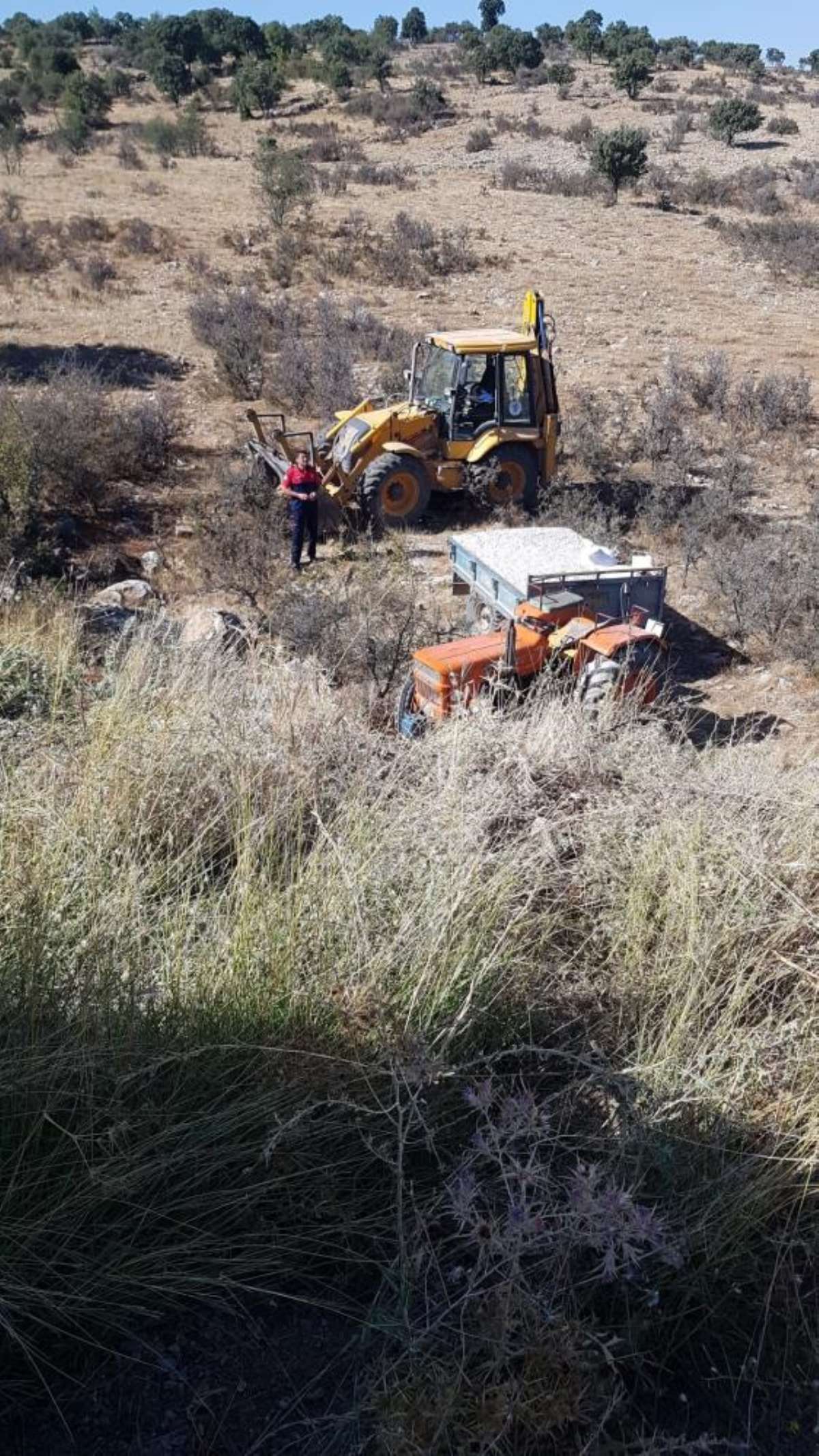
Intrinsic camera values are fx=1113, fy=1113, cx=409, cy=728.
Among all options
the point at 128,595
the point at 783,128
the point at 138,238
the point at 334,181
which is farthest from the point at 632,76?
the point at 128,595

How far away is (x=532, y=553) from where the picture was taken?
26.5ft

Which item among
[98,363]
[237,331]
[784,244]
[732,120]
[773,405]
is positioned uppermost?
[732,120]

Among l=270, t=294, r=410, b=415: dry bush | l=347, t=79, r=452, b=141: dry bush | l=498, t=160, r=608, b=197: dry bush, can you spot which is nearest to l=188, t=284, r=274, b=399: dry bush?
l=270, t=294, r=410, b=415: dry bush

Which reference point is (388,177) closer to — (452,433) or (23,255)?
(23,255)

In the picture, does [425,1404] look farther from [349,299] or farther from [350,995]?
[349,299]

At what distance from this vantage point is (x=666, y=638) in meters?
9.42

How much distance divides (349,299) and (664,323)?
18.3ft

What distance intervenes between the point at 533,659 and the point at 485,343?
17.2 ft

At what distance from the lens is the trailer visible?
743 cm

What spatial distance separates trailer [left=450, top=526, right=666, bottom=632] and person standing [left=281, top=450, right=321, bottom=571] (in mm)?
2077

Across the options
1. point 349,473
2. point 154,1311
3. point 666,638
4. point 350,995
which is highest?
point 350,995

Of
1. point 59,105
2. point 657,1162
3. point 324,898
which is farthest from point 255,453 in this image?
point 59,105

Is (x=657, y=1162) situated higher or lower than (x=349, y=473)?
higher

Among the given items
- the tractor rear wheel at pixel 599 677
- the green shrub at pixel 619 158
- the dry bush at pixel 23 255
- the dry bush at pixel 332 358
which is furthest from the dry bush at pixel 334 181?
the tractor rear wheel at pixel 599 677
